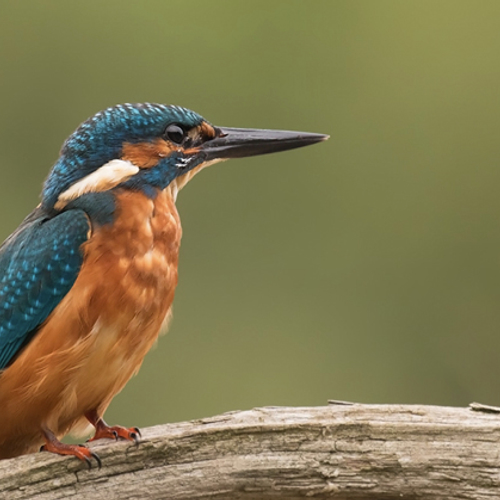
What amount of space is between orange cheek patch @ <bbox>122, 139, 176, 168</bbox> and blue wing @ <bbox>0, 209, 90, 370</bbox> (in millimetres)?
278

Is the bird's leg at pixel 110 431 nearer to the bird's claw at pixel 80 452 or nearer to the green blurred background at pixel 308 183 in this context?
the bird's claw at pixel 80 452

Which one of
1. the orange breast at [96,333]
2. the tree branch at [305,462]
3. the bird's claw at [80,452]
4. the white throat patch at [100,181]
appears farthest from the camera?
the white throat patch at [100,181]

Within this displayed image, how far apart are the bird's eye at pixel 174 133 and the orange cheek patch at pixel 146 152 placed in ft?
0.10

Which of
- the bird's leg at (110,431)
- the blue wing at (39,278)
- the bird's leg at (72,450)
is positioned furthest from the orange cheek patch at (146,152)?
the bird's leg at (72,450)

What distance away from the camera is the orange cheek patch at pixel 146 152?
3.09m

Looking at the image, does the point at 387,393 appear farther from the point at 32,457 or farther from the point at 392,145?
the point at 32,457

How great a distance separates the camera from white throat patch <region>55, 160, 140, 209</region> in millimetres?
3014

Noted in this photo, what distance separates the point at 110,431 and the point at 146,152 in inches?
35.3

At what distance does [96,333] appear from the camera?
9.00ft

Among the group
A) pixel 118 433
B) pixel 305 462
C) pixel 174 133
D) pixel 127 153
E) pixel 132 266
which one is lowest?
pixel 118 433

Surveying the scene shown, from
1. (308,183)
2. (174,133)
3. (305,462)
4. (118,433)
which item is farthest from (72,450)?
(308,183)

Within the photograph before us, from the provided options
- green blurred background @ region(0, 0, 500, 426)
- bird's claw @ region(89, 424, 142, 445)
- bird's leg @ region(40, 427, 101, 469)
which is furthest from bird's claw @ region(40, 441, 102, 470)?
green blurred background @ region(0, 0, 500, 426)

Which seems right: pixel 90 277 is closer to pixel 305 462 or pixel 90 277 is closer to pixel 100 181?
pixel 100 181

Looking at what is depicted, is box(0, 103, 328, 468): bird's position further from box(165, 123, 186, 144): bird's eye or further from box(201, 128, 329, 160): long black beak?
box(201, 128, 329, 160): long black beak
